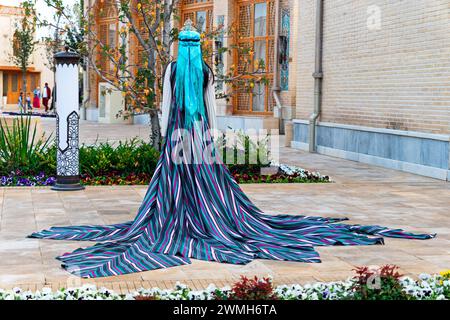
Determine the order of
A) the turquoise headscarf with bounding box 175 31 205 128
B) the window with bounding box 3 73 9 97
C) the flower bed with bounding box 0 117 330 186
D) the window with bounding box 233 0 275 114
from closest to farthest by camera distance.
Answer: the turquoise headscarf with bounding box 175 31 205 128 < the flower bed with bounding box 0 117 330 186 < the window with bounding box 233 0 275 114 < the window with bounding box 3 73 9 97

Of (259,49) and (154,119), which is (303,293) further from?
(259,49)

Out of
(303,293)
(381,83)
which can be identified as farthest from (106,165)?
(303,293)

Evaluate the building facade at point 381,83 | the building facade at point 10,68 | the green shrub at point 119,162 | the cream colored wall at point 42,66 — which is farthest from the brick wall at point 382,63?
the cream colored wall at point 42,66

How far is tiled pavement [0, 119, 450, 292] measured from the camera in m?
6.40

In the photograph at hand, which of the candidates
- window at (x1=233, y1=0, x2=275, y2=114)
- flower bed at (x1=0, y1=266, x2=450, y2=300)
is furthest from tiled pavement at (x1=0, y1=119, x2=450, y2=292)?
window at (x1=233, y1=0, x2=275, y2=114)

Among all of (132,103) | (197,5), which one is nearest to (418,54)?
(132,103)

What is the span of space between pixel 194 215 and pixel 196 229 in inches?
5.8

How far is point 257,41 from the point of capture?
25.6 metres

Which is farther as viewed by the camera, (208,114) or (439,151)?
(439,151)

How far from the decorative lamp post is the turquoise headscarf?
4116 mm

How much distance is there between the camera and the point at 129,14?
43.8ft

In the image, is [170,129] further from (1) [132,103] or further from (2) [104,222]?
(1) [132,103]

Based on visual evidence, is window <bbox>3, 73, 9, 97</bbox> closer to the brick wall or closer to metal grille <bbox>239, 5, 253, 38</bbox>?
metal grille <bbox>239, 5, 253, 38</bbox>
